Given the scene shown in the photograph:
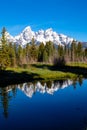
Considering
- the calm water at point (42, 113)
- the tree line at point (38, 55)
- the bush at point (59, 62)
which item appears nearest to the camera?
the calm water at point (42, 113)

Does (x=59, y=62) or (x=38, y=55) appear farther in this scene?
(x=38, y=55)

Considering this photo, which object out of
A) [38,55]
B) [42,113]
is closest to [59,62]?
[38,55]

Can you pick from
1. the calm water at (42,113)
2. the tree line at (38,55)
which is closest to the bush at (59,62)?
the tree line at (38,55)

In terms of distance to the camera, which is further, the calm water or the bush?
the bush

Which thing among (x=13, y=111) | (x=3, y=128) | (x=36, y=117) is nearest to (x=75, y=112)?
(x=36, y=117)

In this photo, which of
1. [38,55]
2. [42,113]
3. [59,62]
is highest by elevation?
[38,55]

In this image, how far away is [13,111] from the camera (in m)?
34.8

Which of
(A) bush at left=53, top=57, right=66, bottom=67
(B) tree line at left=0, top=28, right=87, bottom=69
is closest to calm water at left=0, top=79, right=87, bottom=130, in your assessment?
(A) bush at left=53, top=57, right=66, bottom=67

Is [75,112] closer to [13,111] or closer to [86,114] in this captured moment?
[86,114]

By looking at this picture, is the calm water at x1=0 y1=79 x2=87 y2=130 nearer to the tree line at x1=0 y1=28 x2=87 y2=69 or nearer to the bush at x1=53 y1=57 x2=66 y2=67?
the bush at x1=53 y1=57 x2=66 y2=67

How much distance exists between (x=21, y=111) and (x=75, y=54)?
156 meters

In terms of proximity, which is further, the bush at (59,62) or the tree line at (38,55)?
the tree line at (38,55)

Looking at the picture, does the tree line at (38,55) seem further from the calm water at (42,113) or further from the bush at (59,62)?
the calm water at (42,113)

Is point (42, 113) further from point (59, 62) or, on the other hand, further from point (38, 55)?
point (38, 55)
